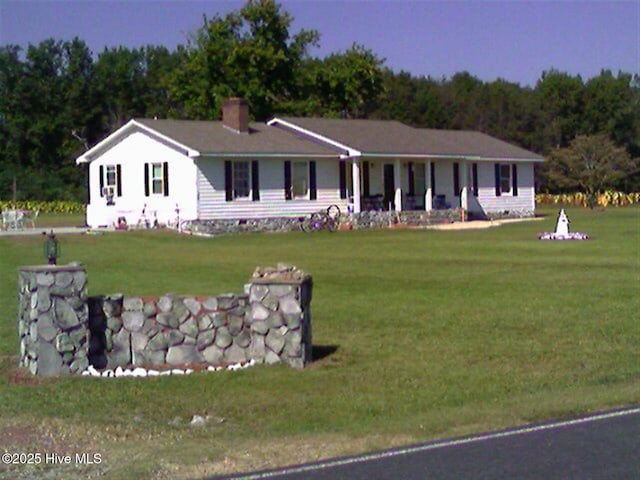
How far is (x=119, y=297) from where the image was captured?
42.7ft

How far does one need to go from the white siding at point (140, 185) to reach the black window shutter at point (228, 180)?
1.49 metres

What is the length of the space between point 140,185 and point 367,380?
32453 millimetres

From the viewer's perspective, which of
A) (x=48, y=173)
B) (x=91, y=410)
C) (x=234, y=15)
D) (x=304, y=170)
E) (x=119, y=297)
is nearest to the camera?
(x=91, y=410)

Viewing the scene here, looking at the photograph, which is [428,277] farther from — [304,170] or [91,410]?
[304,170]

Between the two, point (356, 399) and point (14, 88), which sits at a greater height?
point (14, 88)

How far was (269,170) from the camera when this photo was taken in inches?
1718

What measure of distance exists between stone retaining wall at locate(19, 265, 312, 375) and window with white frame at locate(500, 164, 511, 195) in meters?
42.5

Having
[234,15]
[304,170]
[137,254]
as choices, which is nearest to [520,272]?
[137,254]

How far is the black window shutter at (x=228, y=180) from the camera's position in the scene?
1663 inches

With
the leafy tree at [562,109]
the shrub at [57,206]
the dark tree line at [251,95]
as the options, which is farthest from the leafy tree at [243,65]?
the leafy tree at [562,109]

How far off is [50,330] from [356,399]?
A: 3.59 metres

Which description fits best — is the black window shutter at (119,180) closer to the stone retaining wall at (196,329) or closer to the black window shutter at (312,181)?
the black window shutter at (312,181)

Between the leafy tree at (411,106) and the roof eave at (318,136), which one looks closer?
the roof eave at (318,136)

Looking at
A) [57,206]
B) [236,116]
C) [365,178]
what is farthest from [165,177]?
[57,206]
